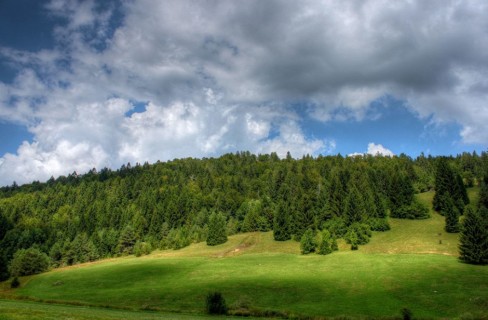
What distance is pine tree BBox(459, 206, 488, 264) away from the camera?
7475cm

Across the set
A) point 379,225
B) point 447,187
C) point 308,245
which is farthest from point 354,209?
point 447,187

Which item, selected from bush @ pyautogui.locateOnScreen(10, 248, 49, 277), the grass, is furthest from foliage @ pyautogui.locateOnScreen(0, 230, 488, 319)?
bush @ pyautogui.locateOnScreen(10, 248, 49, 277)

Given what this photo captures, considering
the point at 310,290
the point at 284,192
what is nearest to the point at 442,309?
the point at 310,290

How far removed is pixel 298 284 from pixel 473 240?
4268cm

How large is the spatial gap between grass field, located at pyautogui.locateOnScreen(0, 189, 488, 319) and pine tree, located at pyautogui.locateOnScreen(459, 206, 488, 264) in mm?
3828

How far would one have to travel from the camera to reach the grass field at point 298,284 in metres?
50.3

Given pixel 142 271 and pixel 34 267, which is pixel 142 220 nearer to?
pixel 34 267

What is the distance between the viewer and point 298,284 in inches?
2571

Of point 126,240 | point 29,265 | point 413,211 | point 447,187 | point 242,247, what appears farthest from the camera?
point 126,240

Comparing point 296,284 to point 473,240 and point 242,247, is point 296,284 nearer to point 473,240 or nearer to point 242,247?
point 473,240

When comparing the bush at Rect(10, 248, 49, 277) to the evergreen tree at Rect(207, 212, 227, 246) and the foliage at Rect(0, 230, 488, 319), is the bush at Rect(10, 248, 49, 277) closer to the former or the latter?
the foliage at Rect(0, 230, 488, 319)

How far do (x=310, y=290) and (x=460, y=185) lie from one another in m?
112

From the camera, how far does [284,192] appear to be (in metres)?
192

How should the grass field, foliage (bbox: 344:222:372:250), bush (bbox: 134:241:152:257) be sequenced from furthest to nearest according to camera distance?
1. bush (bbox: 134:241:152:257)
2. foliage (bbox: 344:222:372:250)
3. the grass field
